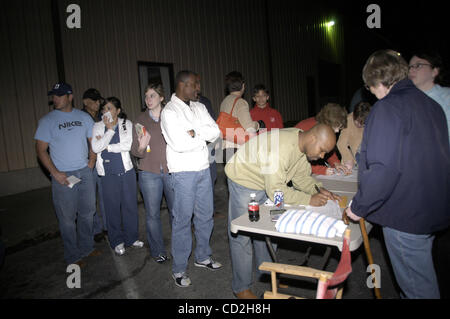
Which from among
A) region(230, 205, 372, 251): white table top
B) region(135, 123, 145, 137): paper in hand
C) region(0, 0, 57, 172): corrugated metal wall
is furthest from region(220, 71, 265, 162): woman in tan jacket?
region(0, 0, 57, 172): corrugated metal wall

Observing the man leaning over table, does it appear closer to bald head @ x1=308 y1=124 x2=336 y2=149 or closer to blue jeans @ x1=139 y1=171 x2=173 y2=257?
bald head @ x1=308 y1=124 x2=336 y2=149

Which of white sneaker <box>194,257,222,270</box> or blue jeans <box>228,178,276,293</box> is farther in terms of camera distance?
white sneaker <box>194,257,222,270</box>

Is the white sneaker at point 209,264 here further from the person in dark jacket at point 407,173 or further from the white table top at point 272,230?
the person in dark jacket at point 407,173

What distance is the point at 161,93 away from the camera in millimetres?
3832

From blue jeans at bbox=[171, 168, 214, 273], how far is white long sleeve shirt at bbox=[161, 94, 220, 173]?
0.34 feet

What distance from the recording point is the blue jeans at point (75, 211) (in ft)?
12.0

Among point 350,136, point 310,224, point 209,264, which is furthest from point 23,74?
point 310,224

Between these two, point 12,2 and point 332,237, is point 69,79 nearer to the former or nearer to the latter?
point 12,2

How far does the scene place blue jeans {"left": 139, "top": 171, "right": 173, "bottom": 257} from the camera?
376 centimetres

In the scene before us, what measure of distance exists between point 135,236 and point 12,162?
12.6 ft

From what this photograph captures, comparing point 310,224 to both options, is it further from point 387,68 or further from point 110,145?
point 110,145

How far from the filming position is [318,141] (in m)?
2.42

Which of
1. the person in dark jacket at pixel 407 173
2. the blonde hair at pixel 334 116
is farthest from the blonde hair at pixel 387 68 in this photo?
the blonde hair at pixel 334 116

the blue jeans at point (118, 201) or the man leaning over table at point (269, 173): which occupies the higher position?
the man leaning over table at point (269, 173)
